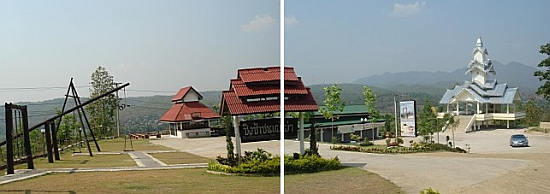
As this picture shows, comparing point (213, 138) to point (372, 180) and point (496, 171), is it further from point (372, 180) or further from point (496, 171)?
point (496, 171)

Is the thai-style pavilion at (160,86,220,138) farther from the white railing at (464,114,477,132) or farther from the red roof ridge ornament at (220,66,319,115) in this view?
the white railing at (464,114,477,132)

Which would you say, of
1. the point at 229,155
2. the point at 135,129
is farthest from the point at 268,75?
the point at 135,129

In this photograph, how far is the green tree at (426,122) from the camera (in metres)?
12.3

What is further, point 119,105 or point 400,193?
point 119,105

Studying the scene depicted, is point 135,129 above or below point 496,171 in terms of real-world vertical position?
above

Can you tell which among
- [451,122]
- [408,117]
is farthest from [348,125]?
[451,122]

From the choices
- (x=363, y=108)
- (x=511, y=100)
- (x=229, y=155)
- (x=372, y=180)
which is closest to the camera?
(x=372, y=180)

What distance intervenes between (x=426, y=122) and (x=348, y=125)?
2.32m

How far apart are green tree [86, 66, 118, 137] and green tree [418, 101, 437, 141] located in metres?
8.29

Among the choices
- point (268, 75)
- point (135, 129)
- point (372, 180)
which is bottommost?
point (372, 180)

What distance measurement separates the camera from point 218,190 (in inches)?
157

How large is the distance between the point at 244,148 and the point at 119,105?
209 centimetres

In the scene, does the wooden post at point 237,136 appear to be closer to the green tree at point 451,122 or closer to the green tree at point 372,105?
the green tree at point 372,105

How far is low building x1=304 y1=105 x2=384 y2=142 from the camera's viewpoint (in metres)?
13.7
